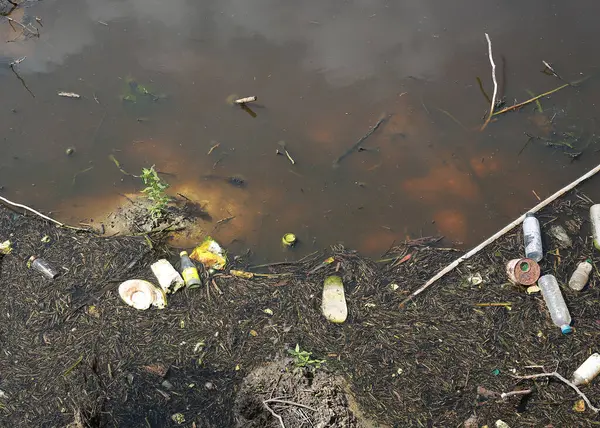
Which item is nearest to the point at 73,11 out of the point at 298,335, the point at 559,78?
the point at 298,335

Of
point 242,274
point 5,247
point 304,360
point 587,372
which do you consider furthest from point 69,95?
point 587,372

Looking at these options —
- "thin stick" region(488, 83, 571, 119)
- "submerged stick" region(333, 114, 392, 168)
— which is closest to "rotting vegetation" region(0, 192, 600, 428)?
"submerged stick" region(333, 114, 392, 168)

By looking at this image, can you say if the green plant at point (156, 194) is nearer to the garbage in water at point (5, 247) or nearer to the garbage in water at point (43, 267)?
the garbage in water at point (43, 267)

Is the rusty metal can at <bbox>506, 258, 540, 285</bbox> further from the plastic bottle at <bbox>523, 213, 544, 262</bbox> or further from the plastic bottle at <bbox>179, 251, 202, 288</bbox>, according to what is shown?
the plastic bottle at <bbox>179, 251, 202, 288</bbox>

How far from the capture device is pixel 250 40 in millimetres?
5562

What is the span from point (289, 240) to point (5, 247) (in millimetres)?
2914

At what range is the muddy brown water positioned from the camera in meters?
4.62

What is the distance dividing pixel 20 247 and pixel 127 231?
1084mm

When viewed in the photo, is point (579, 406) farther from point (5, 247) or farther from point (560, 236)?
point (5, 247)

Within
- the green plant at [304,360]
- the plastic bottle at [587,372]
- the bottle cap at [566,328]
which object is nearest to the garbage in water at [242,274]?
the green plant at [304,360]

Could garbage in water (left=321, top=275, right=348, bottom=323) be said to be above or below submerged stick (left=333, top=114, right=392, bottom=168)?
below

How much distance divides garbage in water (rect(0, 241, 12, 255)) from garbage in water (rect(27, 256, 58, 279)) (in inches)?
11.8

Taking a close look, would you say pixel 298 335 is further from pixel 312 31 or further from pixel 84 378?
pixel 312 31

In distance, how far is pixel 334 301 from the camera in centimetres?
A: 407
